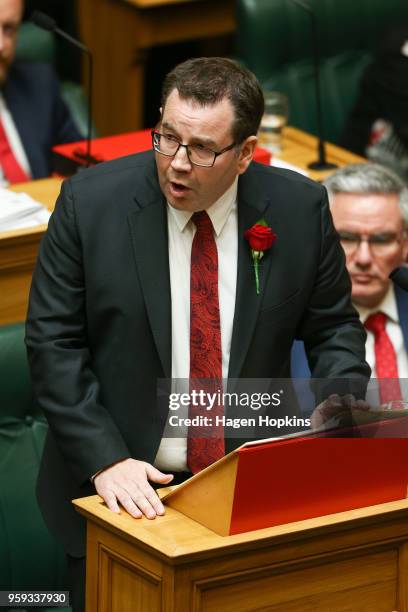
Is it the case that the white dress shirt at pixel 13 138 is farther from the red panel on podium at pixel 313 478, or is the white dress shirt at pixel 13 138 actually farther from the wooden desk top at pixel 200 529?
the red panel on podium at pixel 313 478

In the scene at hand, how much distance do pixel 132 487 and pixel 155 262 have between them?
46 cm

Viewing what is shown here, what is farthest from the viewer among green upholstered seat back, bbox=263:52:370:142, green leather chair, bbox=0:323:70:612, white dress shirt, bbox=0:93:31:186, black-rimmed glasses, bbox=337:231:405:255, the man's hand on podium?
green upholstered seat back, bbox=263:52:370:142

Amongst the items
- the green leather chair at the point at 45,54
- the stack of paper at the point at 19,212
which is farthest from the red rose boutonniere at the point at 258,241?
the green leather chair at the point at 45,54

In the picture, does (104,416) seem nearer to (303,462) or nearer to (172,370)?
(172,370)

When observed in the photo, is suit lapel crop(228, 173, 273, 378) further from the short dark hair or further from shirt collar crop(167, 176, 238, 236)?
the short dark hair

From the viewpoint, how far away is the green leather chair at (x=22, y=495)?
301cm

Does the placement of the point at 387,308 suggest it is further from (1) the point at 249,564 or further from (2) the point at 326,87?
(2) the point at 326,87

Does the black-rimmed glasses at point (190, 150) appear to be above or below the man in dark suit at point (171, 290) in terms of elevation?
above

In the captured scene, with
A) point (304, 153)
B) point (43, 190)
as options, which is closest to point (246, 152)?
point (43, 190)

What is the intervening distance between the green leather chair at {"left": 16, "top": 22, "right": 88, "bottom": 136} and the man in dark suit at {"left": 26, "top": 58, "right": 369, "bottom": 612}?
1.92 metres

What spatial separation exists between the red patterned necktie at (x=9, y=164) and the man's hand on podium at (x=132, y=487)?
1.92 m

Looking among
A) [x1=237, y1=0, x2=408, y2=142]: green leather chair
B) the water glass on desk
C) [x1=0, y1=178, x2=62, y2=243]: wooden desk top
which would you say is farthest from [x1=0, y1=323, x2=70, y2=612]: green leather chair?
[x1=237, y1=0, x2=408, y2=142]: green leather chair

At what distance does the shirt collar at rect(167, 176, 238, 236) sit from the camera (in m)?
A: 2.64

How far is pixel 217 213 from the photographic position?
8.70 ft
